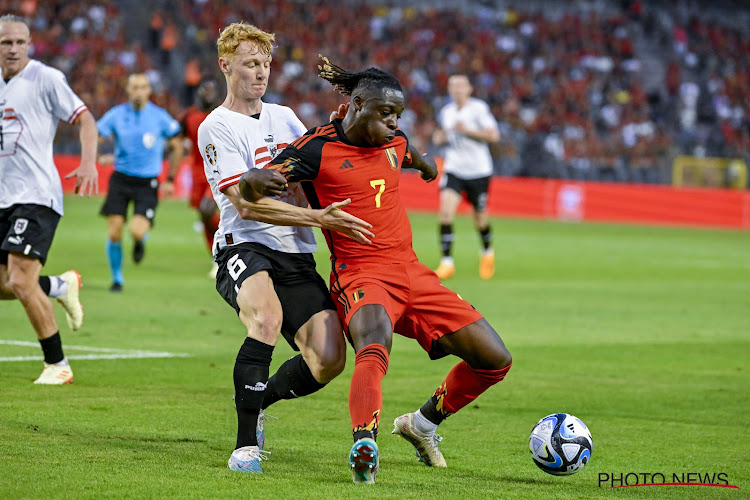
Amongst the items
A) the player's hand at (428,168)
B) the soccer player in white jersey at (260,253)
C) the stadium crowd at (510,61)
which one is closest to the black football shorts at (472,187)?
the player's hand at (428,168)

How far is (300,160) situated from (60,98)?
2905 millimetres

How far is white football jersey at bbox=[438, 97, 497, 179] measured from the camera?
17.0 metres

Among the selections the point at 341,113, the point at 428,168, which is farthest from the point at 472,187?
the point at 341,113

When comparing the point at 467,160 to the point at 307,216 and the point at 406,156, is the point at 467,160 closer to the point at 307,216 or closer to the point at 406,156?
the point at 406,156

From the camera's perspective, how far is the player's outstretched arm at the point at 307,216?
18.6 feet

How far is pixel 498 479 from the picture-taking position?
219 inches

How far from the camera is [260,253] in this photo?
239 inches

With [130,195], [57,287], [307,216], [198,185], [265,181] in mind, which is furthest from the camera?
[198,185]

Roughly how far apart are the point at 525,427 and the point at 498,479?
153cm

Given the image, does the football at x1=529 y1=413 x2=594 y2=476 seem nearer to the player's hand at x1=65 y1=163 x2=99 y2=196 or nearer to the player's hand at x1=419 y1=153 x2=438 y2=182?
the player's hand at x1=419 y1=153 x2=438 y2=182

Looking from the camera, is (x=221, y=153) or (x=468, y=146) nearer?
(x=221, y=153)

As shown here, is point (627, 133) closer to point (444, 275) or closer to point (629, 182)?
point (629, 182)

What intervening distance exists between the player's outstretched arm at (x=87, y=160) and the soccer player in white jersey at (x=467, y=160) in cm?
899

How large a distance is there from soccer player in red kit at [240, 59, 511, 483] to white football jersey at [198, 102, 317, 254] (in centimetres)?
23
